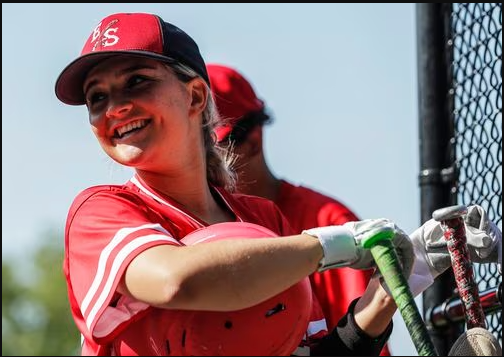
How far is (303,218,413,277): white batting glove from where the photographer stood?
4336 mm

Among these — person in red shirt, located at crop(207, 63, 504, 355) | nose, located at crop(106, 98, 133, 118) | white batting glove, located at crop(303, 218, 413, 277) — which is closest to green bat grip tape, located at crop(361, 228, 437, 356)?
white batting glove, located at crop(303, 218, 413, 277)

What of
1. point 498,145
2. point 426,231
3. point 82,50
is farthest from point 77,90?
point 498,145

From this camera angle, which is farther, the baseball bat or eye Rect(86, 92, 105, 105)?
eye Rect(86, 92, 105, 105)

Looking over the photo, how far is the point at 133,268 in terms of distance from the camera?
14.0 ft

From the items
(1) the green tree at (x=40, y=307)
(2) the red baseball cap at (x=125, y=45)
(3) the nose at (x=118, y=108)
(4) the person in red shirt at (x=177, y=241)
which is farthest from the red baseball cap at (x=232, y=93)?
(1) the green tree at (x=40, y=307)

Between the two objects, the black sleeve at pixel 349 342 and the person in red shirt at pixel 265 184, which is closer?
the black sleeve at pixel 349 342

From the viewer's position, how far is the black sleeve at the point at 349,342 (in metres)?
4.75

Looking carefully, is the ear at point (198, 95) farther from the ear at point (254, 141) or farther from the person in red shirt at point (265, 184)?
the ear at point (254, 141)

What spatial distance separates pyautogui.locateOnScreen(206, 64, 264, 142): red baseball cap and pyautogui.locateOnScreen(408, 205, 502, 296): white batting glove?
2684 mm

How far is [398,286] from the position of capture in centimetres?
428

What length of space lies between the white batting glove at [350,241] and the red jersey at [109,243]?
0.44 meters

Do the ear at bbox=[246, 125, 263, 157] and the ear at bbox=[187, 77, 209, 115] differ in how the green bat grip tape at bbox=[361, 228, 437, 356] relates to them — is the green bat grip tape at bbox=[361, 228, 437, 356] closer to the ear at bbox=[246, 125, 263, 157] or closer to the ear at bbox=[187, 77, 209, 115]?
the ear at bbox=[187, 77, 209, 115]

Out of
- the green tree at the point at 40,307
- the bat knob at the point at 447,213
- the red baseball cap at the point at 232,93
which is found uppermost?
the bat knob at the point at 447,213

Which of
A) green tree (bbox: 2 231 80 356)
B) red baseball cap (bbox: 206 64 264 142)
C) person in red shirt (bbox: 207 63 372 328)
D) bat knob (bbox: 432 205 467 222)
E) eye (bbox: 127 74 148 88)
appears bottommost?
green tree (bbox: 2 231 80 356)
